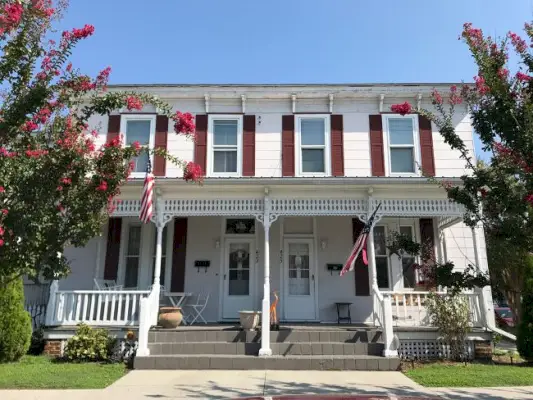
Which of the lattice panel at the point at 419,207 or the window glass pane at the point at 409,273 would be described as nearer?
the lattice panel at the point at 419,207

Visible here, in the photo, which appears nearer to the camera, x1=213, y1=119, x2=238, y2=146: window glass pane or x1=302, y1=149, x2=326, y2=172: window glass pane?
x1=302, y1=149, x2=326, y2=172: window glass pane

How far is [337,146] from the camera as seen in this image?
39.4ft

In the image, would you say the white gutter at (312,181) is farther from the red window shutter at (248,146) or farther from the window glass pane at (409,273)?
the window glass pane at (409,273)

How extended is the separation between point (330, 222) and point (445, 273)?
5688mm

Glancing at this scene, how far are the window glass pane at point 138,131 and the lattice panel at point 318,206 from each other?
458 cm

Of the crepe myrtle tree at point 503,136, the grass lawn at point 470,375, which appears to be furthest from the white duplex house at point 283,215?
the crepe myrtle tree at point 503,136

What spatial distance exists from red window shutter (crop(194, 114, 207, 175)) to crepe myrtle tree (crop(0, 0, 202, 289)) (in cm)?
657

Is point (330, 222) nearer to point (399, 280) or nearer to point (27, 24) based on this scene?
point (399, 280)

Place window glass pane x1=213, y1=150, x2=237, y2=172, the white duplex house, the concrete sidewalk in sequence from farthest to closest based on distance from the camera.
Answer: window glass pane x1=213, y1=150, x2=237, y2=172 < the white duplex house < the concrete sidewalk

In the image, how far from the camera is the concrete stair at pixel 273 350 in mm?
8164

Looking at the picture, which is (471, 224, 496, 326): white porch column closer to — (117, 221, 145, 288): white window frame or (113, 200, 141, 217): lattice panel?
(113, 200, 141, 217): lattice panel

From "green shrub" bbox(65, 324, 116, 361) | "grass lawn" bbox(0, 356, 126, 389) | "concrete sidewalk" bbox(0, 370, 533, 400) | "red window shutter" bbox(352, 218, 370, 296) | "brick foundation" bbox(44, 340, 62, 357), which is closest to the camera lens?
"concrete sidewalk" bbox(0, 370, 533, 400)

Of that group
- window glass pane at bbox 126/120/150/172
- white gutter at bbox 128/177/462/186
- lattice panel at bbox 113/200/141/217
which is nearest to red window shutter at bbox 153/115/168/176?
window glass pane at bbox 126/120/150/172

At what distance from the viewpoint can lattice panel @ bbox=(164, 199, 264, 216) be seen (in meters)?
9.95
